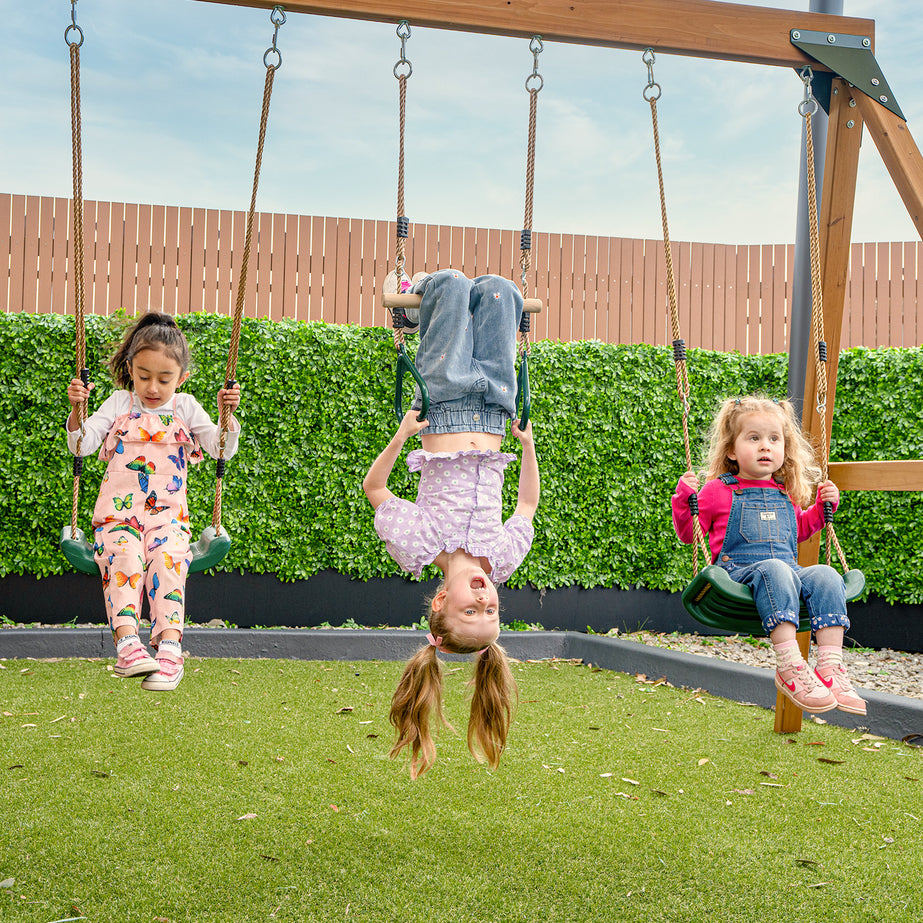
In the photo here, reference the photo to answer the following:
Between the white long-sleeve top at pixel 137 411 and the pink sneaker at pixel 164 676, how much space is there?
0.72m

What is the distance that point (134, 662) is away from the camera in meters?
2.67

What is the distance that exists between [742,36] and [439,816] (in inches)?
125

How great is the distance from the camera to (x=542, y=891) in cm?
255

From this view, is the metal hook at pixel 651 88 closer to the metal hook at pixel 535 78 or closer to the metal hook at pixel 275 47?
the metal hook at pixel 535 78

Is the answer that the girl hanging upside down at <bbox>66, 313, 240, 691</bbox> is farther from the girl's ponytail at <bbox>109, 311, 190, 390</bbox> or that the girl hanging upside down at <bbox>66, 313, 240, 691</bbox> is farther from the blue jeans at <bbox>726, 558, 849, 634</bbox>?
the blue jeans at <bbox>726, 558, 849, 634</bbox>

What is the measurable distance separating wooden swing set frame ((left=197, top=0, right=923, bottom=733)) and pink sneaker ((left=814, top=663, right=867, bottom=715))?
88cm

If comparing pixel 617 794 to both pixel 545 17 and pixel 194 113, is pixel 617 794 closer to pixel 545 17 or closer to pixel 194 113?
pixel 545 17

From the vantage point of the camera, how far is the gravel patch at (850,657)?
5324 millimetres

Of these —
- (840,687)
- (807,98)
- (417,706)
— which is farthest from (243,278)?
(840,687)

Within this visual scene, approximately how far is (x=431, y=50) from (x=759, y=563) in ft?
10.5

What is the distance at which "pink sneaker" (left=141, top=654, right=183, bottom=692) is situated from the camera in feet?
8.82

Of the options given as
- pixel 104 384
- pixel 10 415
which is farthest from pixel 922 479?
pixel 10 415

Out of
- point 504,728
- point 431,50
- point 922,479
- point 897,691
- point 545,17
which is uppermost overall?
point 431,50

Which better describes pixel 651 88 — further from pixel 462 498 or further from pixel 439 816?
pixel 439 816
